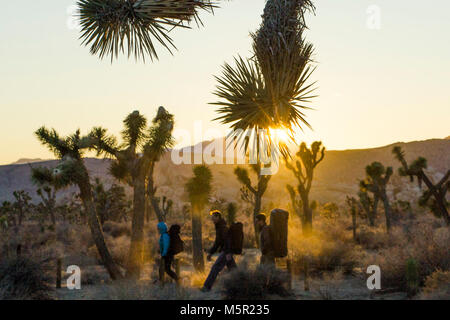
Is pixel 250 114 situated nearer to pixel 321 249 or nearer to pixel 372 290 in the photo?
pixel 321 249

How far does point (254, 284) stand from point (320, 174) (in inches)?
3438

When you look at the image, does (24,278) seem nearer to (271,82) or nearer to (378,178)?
(271,82)

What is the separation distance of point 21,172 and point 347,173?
65910 millimetres

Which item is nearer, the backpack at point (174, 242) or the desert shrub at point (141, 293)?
the desert shrub at point (141, 293)

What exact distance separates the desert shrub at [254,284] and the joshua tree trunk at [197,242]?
536cm

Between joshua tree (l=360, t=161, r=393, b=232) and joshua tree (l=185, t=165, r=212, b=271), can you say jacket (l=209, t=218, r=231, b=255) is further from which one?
joshua tree (l=360, t=161, r=393, b=232)

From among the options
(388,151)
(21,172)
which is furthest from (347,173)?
(21,172)

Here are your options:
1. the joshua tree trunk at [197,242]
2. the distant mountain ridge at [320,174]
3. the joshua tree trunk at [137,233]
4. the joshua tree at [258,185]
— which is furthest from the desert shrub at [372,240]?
the distant mountain ridge at [320,174]

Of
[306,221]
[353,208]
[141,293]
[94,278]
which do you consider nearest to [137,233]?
[94,278]

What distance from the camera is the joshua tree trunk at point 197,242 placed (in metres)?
13.5

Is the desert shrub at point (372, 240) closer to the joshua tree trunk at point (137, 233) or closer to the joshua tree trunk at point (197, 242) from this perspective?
the joshua tree trunk at point (197, 242)

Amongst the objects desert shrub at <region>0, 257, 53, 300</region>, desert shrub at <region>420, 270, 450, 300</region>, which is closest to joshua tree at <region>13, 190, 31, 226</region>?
desert shrub at <region>0, 257, 53, 300</region>

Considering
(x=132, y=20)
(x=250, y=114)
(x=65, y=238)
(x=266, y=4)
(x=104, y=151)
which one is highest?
(x=266, y=4)

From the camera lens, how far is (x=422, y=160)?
831 inches
